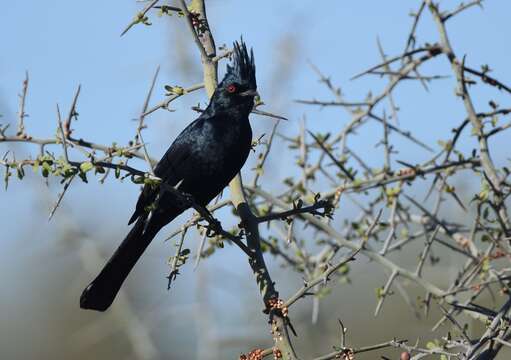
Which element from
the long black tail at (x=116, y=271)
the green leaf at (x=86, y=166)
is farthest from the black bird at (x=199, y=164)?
the green leaf at (x=86, y=166)

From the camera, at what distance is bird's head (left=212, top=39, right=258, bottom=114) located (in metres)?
5.45

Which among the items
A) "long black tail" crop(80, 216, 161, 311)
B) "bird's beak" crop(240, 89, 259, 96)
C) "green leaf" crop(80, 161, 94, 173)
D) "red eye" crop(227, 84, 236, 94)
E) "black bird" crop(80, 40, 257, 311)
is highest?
"red eye" crop(227, 84, 236, 94)

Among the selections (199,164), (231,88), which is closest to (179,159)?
(199,164)

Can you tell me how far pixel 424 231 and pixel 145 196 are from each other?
62.9 inches

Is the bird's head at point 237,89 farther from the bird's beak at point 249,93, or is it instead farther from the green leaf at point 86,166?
the green leaf at point 86,166

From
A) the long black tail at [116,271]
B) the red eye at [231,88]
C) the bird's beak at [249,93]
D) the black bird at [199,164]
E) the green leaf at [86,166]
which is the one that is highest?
the red eye at [231,88]

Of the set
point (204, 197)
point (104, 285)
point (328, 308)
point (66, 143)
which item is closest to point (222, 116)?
point (204, 197)

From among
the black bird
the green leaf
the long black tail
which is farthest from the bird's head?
the green leaf

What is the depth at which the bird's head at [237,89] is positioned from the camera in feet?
17.9

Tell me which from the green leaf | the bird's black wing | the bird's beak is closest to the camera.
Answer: the green leaf

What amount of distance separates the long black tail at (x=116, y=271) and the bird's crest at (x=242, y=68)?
1.08 metres

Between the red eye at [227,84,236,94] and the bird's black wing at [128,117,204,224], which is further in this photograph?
the red eye at [227,84,236,94]

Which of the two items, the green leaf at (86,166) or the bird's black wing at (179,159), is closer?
the green leaf at (86,166)

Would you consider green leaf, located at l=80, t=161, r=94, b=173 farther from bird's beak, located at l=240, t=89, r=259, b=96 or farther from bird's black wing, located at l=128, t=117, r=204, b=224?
bird's beak, located at l=240, t=89, r=259, b=96
